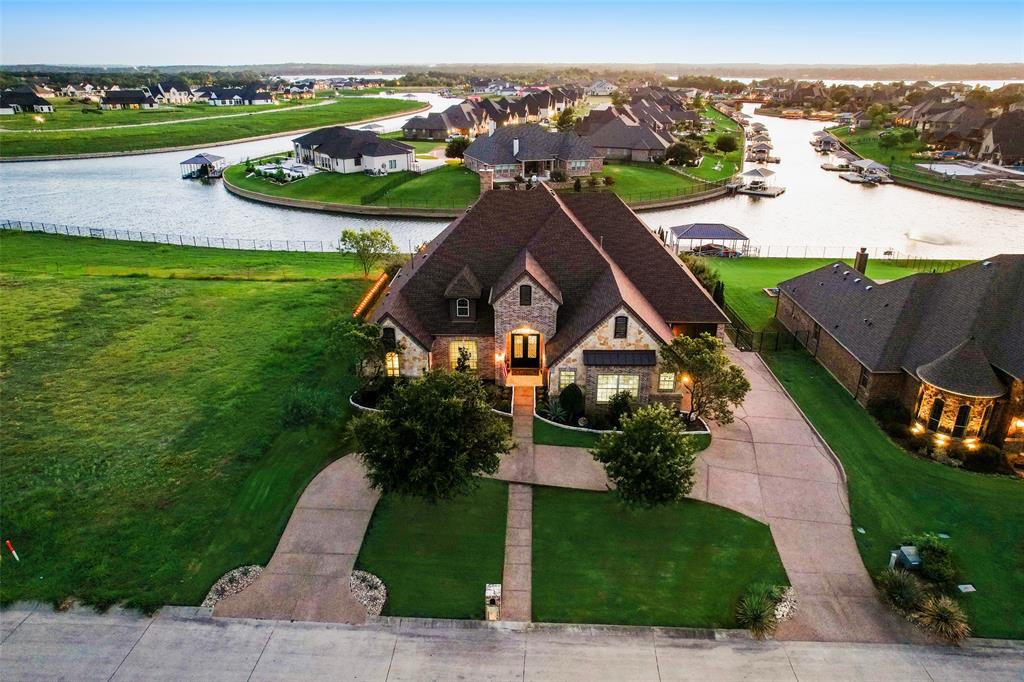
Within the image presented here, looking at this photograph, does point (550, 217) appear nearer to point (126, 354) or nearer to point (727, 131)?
point (126, 354)

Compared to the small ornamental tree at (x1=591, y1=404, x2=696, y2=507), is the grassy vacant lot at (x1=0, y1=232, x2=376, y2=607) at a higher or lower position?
lower

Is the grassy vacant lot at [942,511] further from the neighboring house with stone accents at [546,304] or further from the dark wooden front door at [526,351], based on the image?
the dark wooden front door at [526,351]

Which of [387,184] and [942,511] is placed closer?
[942,511]

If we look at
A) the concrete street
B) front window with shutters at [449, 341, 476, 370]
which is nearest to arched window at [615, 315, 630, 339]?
front window with shutters at [449, 341, 476, 370]

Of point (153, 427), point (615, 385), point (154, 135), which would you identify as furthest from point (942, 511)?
point (154, 135)

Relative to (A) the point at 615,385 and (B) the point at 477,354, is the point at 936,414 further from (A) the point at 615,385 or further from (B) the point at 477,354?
(B) the point at 477,354

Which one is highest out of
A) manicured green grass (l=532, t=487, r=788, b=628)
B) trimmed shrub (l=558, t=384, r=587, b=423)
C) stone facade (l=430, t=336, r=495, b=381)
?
stone facade (l=430, t=336, r=495, b=381)

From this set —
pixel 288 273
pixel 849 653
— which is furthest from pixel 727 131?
pixel 849 653

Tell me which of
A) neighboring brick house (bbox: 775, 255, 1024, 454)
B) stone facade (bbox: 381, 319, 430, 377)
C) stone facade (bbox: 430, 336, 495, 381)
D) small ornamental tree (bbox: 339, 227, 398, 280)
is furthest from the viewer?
small ornamental tree (bbox: 339, 227, 398, 280)

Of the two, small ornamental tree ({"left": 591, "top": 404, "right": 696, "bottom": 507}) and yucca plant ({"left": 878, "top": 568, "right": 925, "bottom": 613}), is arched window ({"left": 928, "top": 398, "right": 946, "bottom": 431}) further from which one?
small ornamental tree ({"left": 591, "top": 404, "right": 696, "bottom": 507})
